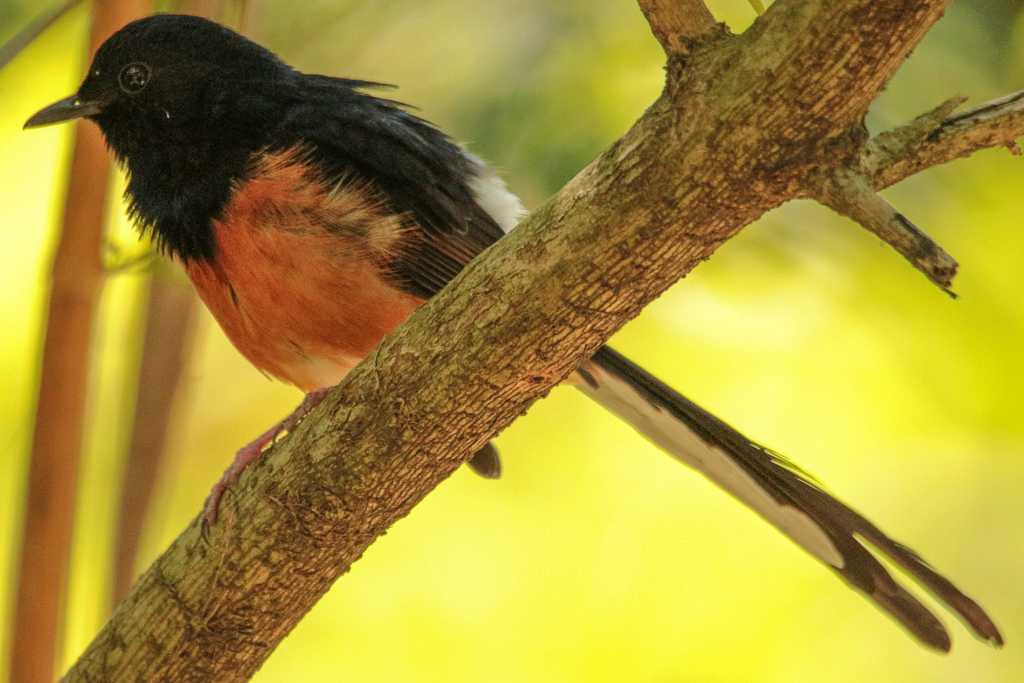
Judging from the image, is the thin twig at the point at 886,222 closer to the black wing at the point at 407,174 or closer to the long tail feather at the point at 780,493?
the long tail feather at the point at 780,493

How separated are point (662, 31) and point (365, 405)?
0.98 meters

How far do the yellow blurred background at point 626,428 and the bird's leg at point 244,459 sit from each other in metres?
0.92

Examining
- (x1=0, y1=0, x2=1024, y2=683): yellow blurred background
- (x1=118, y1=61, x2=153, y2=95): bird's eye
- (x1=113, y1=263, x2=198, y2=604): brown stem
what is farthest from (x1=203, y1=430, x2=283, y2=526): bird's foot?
(x1=118, y1=61, x2=153, y2=95): bird's eye

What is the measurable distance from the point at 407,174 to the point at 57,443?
125 cm

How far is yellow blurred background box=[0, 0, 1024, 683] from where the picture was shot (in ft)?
13.7

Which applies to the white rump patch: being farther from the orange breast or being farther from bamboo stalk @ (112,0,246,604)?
bamboo stalk @ (112,0,246,604)

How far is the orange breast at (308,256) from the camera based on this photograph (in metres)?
3.34

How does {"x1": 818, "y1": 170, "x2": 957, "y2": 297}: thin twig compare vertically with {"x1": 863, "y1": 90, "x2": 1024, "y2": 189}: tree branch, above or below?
below

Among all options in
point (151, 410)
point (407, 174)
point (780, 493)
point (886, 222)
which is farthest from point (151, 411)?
point (886, 222)

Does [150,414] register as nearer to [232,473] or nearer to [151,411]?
[151,411]

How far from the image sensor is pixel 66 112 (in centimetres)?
391

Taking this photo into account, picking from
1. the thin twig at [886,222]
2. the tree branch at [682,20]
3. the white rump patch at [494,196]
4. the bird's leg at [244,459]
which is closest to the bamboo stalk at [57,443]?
the bird's leg at [244,459]

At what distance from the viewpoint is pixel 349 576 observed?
19.1ft

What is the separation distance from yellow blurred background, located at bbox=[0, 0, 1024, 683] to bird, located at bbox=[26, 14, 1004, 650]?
358 millimetres
